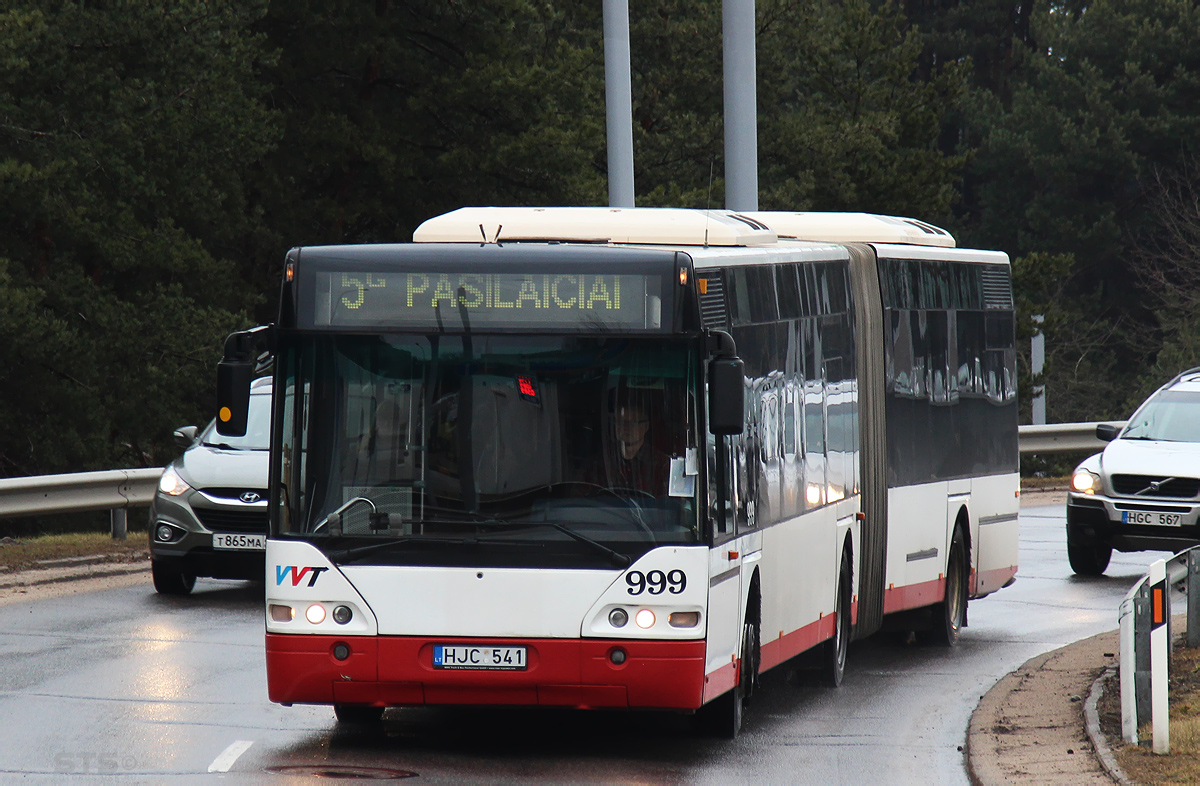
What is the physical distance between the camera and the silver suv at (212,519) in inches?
662

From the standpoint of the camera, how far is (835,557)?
13.0 metres

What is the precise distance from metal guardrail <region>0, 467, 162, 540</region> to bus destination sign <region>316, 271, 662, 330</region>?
35.1 ft

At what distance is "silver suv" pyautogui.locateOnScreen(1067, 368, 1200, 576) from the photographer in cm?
1955

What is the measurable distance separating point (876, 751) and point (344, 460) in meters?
3.16

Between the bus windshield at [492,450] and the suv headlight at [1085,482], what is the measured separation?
36.6 feet

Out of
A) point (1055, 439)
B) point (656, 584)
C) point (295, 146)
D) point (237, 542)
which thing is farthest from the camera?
point (295, 146)

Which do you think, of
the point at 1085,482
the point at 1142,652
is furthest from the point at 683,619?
the point at 1085,482

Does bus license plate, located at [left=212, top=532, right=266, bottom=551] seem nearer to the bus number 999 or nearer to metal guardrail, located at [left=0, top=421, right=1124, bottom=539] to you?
metal guardrail, located at [left=0, top=421, right=1124, bottom=539]

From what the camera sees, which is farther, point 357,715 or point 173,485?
point 173,485

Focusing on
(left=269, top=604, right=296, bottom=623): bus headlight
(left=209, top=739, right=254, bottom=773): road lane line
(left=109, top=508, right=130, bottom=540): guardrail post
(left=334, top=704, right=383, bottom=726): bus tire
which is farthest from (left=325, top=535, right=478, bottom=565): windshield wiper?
(left=109, top=508, right=130, bottom=540): guardrail post

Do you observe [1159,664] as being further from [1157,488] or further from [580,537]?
[1157,488]

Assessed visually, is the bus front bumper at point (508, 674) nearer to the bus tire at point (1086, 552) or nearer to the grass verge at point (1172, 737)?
the grass verge at point (1172, 737)

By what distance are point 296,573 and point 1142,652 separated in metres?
4.23

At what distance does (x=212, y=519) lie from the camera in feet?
55.3
